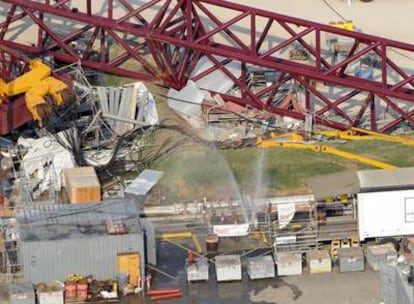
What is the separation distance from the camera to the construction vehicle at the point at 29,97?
75.9m

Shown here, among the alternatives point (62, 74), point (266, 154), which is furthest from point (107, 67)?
point (266, 154)

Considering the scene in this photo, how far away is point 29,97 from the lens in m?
76.1

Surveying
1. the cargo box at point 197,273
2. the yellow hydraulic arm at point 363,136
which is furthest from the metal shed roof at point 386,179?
the yellow hydraulic arm at point 363,136

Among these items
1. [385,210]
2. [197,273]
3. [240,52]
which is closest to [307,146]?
[240,52]

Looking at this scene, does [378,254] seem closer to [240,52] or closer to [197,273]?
[197,273]

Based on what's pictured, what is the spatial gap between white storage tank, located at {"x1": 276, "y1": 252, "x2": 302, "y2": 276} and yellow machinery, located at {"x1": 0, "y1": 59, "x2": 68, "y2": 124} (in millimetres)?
13168

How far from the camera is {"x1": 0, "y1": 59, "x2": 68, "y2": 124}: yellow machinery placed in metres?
75.9

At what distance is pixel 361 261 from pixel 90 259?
9060 millimetres

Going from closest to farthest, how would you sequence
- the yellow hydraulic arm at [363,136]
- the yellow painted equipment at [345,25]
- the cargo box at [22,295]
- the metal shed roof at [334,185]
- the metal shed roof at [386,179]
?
the cargo box at [22,295] → the metal shed roof at [386,179] → the metal shed roof at [334,185] → the yellow hydraulic arm at [363,136] → the yellow painted equipment at [345,25]

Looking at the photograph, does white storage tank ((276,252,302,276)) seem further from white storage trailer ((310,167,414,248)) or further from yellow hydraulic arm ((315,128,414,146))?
yellow hydraulic arm ((315,128,414,146))

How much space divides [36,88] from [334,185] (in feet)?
42.9

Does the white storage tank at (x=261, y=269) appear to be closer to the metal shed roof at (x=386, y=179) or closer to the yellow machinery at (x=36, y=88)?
the metal shed roof at (x=386, y=179)

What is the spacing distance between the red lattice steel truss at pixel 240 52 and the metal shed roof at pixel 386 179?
873 centimetres

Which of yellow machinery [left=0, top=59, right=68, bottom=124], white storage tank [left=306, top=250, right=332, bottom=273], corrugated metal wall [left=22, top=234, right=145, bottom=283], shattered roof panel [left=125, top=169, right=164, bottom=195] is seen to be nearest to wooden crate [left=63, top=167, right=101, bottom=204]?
shattered roof panel [left=125, top=169, right=164, bottom=195]
